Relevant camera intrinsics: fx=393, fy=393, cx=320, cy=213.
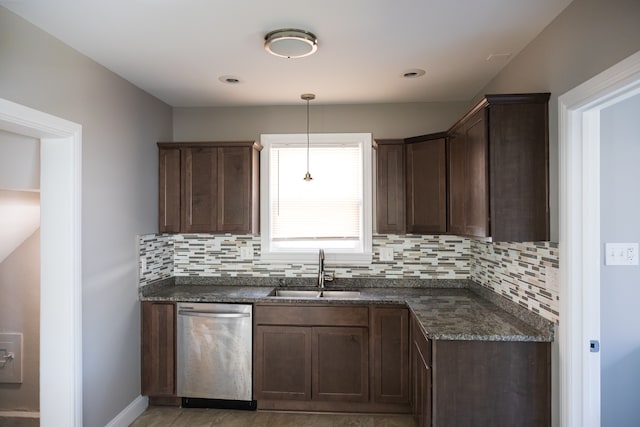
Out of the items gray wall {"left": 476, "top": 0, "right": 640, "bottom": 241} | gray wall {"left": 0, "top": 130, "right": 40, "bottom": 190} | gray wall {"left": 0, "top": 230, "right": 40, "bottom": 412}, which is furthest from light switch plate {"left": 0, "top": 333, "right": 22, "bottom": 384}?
gray wall {"left": 476, "top": 0, "right": 640, "bottom": 241}

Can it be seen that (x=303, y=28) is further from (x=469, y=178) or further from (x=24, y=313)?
(x=24, y=313)

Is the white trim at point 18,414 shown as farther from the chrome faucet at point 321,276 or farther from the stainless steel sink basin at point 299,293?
the chrome faucet at point 321,276

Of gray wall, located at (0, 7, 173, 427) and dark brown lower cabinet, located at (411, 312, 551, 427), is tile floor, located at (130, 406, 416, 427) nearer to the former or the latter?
gray wall, located at (0, 7, 173, 427)

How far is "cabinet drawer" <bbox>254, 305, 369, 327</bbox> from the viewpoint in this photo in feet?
9.96

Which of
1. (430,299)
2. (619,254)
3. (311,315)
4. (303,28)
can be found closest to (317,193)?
(311,315)

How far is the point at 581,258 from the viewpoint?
1.90 m

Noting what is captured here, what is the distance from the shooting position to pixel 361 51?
96.3 inches

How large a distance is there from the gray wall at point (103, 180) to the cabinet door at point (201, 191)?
0.97 feet

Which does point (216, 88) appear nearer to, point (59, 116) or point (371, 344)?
point (59, 116)

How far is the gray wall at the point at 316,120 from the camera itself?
3.59 m

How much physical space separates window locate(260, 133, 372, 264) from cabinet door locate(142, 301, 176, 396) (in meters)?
0.99

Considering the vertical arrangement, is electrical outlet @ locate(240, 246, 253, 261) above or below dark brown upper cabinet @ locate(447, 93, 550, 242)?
below

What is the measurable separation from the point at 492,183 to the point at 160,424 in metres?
2.88

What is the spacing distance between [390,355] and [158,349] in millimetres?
1848
